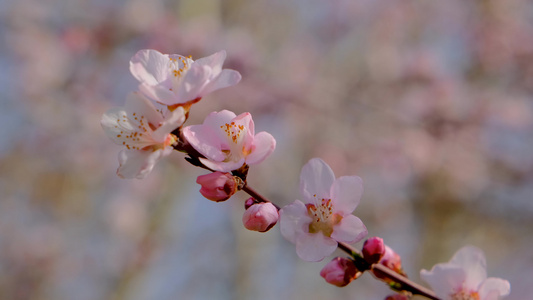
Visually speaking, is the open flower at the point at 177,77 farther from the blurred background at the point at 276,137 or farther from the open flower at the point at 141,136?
the blurred background at the point at 276,137

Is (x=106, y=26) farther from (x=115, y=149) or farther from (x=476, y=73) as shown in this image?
(x=476, y=73)

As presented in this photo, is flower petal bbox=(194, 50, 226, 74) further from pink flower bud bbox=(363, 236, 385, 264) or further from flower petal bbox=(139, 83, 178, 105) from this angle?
pink flower bud bbox=(363, 236, 385, 264)

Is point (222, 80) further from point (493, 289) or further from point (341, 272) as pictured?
point (493, 289)

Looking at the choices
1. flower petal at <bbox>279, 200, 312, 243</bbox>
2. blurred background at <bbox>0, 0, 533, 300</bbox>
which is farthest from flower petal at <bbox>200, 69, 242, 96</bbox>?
blurred background at <bbox>0, 0, 533, 300</bbox>

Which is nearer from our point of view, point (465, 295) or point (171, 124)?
point (171, 124)

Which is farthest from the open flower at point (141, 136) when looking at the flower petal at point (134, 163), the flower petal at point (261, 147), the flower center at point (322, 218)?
the flower center at point (322, 218)

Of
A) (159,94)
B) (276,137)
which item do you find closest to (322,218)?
(159,94)

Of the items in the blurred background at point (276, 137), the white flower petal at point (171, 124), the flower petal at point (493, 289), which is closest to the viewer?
the white flower petal at point (171, 124)
